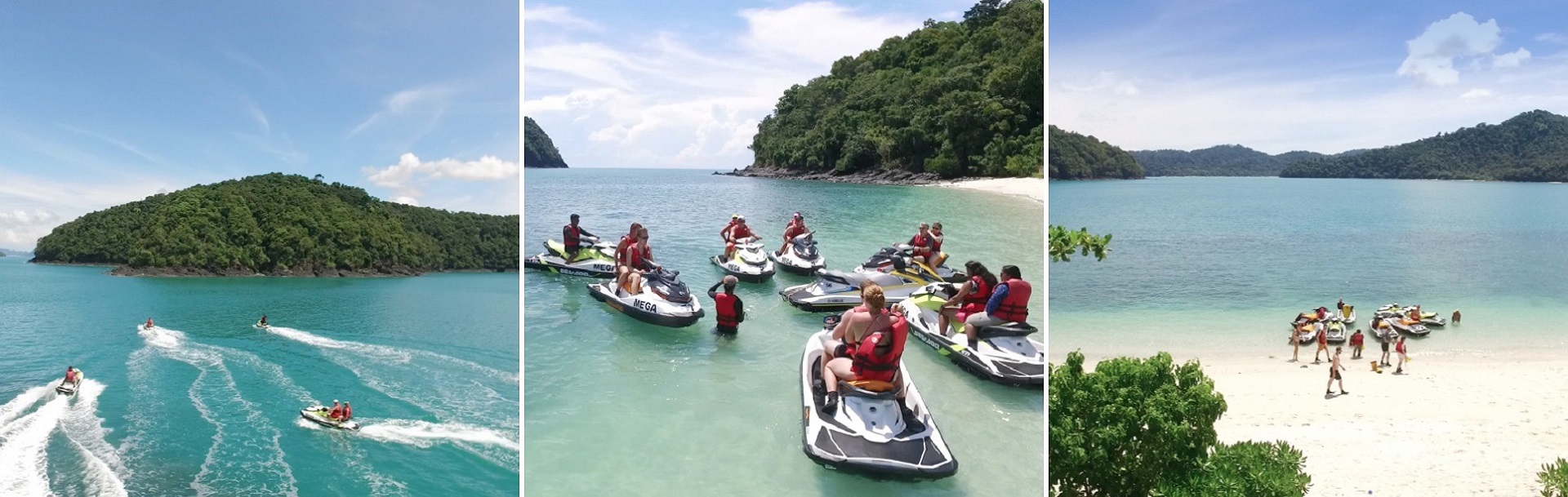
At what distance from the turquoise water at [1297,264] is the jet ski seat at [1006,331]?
201 cm

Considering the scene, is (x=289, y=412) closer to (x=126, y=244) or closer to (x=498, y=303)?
(x=498, y=303)

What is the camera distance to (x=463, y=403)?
696 inches

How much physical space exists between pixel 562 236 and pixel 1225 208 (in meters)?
50.1

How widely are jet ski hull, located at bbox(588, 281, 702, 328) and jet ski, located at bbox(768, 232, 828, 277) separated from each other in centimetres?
342

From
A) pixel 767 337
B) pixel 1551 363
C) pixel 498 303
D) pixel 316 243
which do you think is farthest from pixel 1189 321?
pixel 316 243

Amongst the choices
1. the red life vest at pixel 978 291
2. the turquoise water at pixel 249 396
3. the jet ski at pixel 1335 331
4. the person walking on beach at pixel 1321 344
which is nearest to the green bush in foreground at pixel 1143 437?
the red life vest at pixel 978 291

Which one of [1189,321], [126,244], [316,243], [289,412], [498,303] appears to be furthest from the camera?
[316,243]

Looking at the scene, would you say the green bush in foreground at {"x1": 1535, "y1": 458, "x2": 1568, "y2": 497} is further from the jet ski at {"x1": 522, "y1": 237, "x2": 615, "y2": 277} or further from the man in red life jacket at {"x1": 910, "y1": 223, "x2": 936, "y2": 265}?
the jet ski at {"x1": 522, "y1": 237, "x2": 615, "y2": 277}

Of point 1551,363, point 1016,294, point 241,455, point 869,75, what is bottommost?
point 241,455

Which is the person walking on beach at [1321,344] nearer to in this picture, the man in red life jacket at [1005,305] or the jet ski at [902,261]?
the jet ski at [902,261]

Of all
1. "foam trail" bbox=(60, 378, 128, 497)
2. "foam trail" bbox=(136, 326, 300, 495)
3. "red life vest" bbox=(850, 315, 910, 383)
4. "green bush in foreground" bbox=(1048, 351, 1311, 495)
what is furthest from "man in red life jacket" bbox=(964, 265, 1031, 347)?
"foam trail" bbox=(60, 378, 128, 497)

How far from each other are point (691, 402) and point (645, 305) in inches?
83.3

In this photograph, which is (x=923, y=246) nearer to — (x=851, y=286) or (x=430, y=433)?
(x=851, y=286)

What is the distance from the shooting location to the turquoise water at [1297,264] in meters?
17.7
